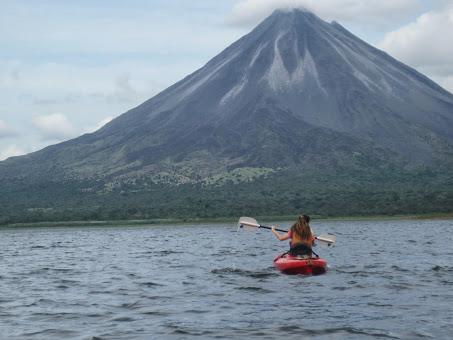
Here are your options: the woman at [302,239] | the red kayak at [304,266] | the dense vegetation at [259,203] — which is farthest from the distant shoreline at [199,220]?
the red kayak at [304,266]

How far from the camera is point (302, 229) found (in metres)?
33.4

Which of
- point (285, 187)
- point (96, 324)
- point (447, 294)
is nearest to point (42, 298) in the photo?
point (96, 324)

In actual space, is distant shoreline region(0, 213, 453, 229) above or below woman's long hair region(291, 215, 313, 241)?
above

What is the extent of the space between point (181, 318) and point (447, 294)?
10.2m

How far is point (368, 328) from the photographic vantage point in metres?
20.4

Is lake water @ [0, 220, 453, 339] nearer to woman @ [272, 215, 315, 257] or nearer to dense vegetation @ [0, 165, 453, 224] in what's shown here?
woman @ [272, 215, 315, 257]

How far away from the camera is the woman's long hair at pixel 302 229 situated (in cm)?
3325

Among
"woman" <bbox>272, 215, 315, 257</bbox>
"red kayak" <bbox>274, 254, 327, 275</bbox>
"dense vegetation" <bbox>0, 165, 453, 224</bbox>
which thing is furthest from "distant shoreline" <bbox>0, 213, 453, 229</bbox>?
"red kayak" <bbox>274, 254, 327, 275</bbox>

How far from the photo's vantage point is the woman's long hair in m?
33.2

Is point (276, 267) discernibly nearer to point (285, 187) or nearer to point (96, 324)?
point (96, 324)

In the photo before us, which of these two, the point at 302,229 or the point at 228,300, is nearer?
the point at 228,300

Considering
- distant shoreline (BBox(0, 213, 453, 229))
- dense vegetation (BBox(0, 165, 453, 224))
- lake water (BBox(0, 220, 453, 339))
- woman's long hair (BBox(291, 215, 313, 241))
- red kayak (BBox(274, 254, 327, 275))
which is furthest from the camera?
dense vegetation (BBox(0, 165, 453, 224))

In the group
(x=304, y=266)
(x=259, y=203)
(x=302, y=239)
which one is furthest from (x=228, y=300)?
(x=259, y=203)

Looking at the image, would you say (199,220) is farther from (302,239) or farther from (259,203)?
(302,239)
